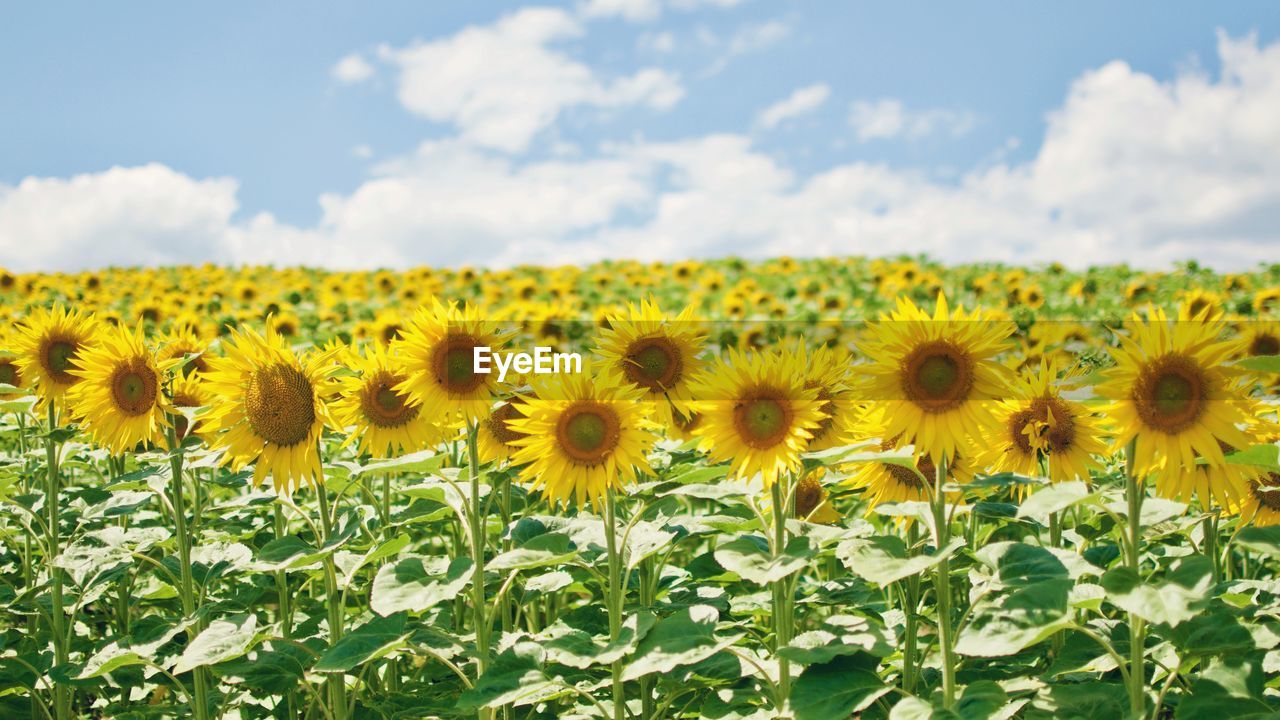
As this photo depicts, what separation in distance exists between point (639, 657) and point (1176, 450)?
1594mm

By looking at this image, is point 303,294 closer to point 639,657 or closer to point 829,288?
point 829,288

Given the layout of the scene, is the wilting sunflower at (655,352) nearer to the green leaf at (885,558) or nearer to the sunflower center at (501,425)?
the sunflower center at (501,425)

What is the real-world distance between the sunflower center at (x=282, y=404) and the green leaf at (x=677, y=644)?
1.45 metres

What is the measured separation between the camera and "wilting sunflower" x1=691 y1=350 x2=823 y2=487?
9.34 feet

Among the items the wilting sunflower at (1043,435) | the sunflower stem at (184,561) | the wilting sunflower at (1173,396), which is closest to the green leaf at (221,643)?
the sunflower stem at (184,561)

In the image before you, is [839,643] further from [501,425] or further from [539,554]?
[501,425]

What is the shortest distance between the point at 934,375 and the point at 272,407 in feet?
7.32

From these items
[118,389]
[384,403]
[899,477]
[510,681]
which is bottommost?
[510,681]

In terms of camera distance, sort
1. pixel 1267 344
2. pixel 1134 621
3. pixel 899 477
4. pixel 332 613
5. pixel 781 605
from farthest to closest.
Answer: pixel 1267 344 < pixel 899 477 < pixel 332 613 < pixel 781 605 < pixel 1134 621

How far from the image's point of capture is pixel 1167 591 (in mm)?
2441

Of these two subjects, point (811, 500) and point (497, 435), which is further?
point (811, 500)

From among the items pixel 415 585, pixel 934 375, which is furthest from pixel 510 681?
pixel 934 375

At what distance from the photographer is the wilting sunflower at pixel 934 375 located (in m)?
2.74

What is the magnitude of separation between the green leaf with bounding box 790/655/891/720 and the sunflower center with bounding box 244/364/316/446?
6.28 feet
